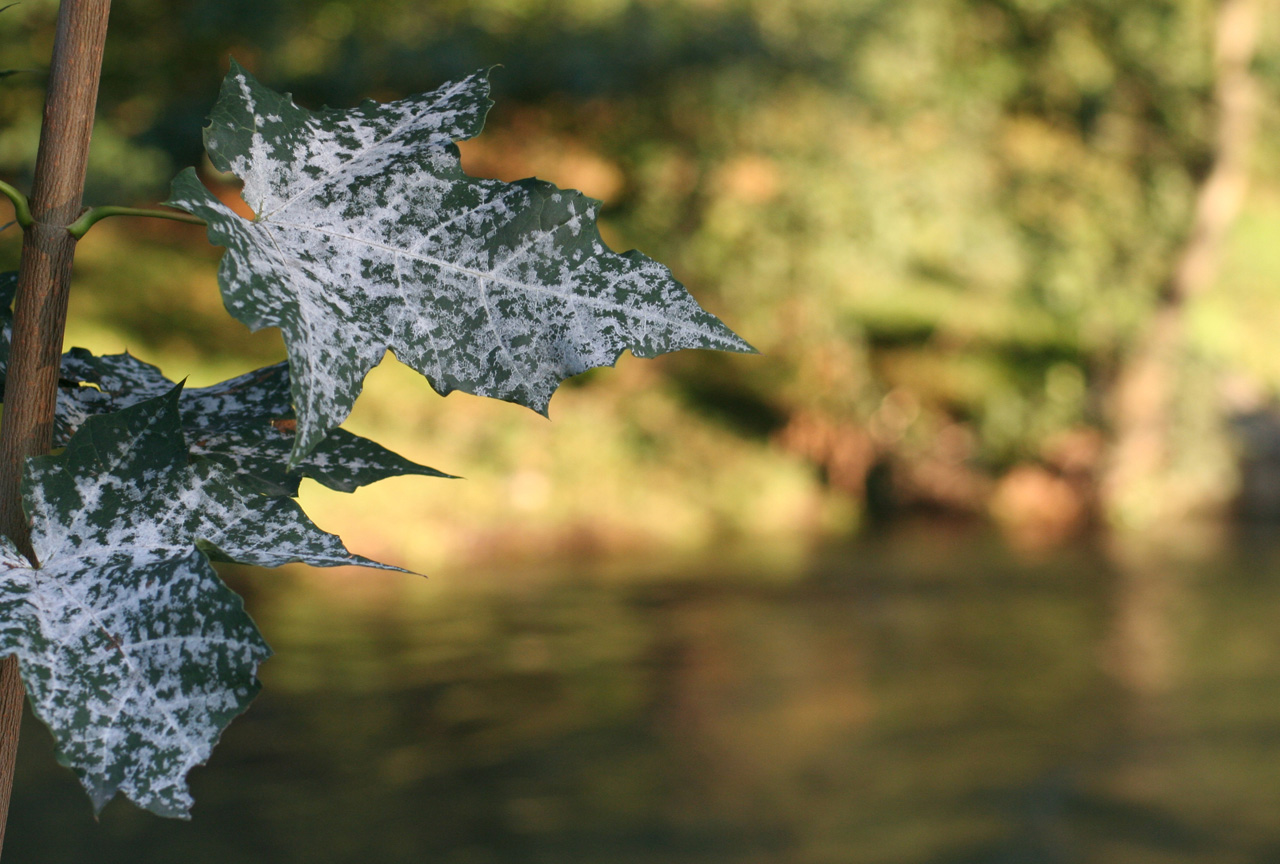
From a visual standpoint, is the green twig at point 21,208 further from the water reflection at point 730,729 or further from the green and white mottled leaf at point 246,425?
the water reflection at point 730,729

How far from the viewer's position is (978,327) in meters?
5.14

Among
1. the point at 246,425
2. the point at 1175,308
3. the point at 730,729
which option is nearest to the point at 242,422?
the point at 246,425

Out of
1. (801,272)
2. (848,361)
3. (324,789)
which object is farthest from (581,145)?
(324,789)

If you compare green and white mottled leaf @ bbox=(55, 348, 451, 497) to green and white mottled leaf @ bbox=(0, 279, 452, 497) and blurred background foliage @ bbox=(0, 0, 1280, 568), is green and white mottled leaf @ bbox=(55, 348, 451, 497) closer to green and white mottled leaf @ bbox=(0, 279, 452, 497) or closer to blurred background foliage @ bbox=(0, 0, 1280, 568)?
green and white mottled leaf @ bbox=(0, 279, 452, 497)

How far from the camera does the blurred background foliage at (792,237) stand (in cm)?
377

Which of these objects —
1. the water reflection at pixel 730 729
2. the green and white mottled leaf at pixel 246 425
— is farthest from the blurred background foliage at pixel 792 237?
the green and white mottled leaf at pixel 246 425

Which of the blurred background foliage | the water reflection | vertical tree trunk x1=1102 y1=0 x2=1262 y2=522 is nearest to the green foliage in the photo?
the water reflection

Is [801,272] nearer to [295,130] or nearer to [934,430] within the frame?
[934,430]

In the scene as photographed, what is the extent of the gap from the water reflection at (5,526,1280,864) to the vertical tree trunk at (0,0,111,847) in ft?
4.90

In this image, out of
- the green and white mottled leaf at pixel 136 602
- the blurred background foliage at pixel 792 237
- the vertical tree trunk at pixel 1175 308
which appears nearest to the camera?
the green and white mottled leaf at pixel 136 602

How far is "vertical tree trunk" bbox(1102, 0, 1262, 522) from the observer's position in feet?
14.3

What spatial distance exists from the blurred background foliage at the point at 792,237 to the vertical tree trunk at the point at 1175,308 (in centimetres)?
6

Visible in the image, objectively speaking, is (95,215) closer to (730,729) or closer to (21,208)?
(21,208)

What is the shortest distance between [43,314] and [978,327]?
17.1 ft
